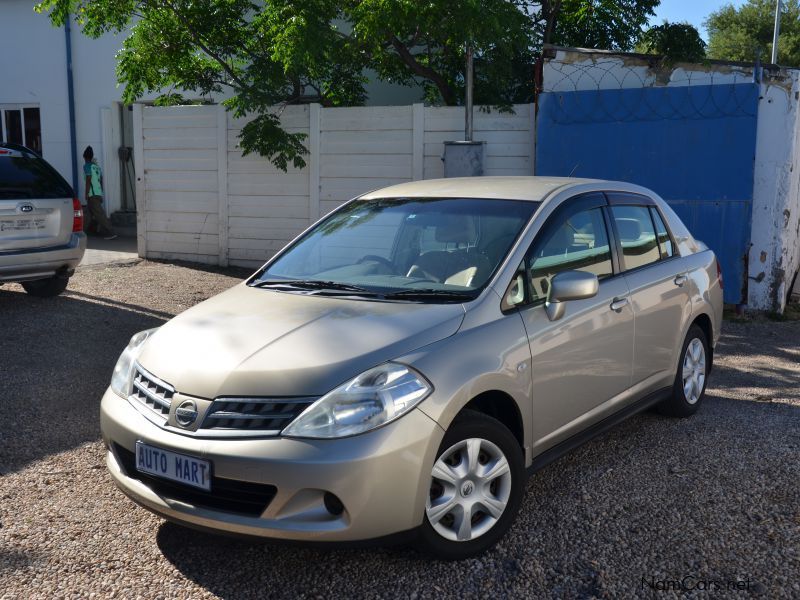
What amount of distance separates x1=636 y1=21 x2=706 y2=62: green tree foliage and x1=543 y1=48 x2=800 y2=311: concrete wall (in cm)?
11

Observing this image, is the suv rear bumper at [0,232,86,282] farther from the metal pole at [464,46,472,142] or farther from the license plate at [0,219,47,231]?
the metal pole at [464,46,472,142]

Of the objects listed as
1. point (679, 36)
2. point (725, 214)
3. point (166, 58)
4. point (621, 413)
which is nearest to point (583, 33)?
point (679, 36)

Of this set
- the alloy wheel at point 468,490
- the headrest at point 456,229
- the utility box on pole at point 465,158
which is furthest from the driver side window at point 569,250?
the utility box on pole at point 465,158

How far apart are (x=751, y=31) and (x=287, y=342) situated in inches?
1518

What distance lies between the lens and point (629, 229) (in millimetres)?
5117

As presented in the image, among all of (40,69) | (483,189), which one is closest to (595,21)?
(483,189)

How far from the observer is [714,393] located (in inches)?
255

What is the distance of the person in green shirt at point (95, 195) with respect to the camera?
51.5 feet

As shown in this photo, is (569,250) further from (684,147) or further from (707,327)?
(684,147)

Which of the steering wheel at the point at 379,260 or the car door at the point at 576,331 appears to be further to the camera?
the steering wheel at the point at 379,260

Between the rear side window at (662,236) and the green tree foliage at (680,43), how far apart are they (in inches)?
184

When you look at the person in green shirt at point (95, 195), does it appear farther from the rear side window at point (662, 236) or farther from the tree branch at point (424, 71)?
the rear side window at point (662, 236)

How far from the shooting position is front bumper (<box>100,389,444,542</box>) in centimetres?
315

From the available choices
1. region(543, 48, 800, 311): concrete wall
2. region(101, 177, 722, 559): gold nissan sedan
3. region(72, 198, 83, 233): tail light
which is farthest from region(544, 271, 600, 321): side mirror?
region(72, 198, 83, 233): tail light
